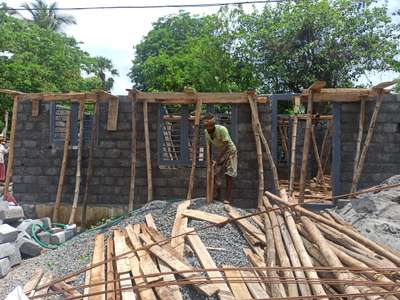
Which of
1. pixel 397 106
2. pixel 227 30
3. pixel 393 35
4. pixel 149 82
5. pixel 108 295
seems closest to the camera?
pixel 108 295

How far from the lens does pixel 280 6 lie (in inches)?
648

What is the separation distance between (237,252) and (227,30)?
42.5 ft

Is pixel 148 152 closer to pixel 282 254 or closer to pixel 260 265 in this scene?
pixel 260 265

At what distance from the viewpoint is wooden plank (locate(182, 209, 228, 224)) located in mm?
6480

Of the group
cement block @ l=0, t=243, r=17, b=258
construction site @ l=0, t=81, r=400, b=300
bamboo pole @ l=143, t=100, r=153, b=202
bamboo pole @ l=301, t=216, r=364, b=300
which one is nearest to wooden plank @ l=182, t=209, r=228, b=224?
construction site @ l=0, t=81, r=400, b=300

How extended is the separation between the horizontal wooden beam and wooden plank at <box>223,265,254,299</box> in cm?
470

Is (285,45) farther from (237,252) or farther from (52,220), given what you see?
(237,252)

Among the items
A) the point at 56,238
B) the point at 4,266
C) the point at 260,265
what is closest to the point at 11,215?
the point at 56,238

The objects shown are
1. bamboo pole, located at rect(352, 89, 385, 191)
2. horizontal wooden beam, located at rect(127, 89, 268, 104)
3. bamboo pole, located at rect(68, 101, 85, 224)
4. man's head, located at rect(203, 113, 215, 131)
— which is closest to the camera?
man's head, located at rect(203, 113, 215, 131)

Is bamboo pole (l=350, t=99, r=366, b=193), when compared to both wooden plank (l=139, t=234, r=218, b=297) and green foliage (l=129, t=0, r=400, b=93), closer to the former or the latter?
wooden plank (l=139, t=234, r=218, b=297)

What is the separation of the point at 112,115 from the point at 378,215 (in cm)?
507

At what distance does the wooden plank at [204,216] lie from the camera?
255 inches

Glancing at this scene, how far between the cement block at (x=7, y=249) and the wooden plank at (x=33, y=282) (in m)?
0.78

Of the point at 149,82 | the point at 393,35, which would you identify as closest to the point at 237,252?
the point at 393,35
